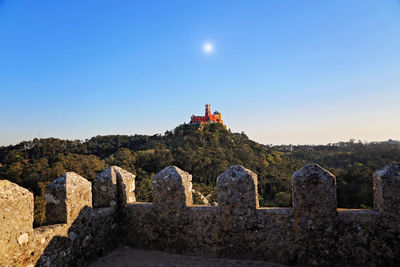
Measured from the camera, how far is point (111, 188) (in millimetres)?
4801

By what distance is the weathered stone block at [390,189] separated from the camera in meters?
3.34

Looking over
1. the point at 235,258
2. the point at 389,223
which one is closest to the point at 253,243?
the point at 235,258

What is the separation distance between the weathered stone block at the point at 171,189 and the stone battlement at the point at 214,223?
0.06ft

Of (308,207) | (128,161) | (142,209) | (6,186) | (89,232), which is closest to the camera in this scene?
(6,186)

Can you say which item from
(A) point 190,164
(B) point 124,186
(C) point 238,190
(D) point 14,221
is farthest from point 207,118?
(D) point 14,221

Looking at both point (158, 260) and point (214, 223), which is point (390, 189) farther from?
point (158, 260)

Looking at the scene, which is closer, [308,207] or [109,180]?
[308,207]

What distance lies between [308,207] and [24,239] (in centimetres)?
403

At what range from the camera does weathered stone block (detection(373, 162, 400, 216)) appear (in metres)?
3.34

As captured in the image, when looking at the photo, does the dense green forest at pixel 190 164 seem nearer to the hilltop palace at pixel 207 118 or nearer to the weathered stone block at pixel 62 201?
the weathered stone block at pixel 62 201

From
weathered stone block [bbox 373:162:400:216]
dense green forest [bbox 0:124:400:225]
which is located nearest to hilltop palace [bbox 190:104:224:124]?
dense green forest [bbox 0:124:400:225]

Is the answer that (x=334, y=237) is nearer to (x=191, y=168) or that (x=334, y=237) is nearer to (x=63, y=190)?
(x=63, y=190)

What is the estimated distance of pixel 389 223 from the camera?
3.41 m

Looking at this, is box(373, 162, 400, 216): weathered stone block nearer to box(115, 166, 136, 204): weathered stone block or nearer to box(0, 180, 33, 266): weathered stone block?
box(115, 166, 136, 204): weathered stone block
